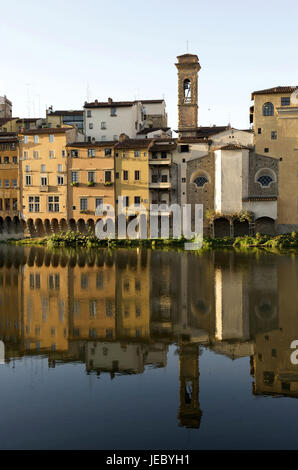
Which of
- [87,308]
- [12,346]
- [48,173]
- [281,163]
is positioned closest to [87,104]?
[48,173]

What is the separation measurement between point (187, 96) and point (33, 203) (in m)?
24.5

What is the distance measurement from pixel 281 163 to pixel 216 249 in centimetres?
1495

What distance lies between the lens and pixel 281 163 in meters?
50.8

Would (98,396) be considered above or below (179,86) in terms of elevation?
below

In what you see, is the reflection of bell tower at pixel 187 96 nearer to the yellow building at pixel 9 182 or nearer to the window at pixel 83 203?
the window at pixel 83 203

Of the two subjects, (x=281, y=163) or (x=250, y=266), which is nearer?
(x=250, y=266)

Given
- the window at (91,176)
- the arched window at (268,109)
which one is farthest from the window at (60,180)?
the arched window at (268,109)

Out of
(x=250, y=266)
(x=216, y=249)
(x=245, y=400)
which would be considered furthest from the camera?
(x=216, y=249)

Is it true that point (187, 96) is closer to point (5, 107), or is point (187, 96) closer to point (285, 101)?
point (285, 101)

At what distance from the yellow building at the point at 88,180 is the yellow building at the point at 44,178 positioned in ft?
3.38

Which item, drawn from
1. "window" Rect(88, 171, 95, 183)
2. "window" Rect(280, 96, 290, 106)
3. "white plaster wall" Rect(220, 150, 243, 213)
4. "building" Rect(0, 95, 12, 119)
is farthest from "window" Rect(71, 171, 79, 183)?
"window" Rect(280, 96, 290, 106)

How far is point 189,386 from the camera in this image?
1097cm

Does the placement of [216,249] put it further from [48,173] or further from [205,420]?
[205,420]

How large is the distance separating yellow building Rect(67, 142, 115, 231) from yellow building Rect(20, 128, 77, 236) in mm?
1029
